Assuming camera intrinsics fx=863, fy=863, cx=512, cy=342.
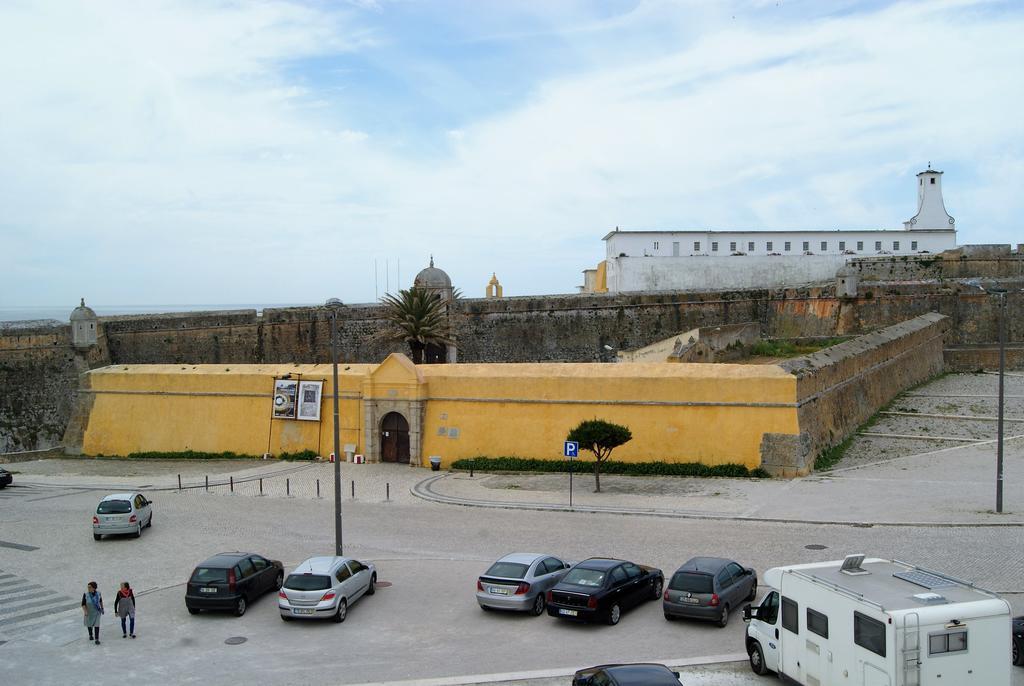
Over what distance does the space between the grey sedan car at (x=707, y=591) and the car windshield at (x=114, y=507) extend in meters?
12.6

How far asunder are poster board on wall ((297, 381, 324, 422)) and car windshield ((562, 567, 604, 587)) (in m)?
17.1

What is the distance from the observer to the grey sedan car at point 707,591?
12.9m

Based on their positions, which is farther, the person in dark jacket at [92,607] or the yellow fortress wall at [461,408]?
the yellow fortress wall at [461,408]

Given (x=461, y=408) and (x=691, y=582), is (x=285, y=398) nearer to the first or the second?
(x=461, y=408)

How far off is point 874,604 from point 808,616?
1299 mm

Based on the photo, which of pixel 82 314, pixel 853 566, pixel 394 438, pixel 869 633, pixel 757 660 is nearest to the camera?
pixel 869 633

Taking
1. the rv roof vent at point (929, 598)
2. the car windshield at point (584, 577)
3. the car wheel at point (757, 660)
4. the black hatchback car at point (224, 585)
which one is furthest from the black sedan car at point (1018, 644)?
the black hatchback car at point (224, 585)

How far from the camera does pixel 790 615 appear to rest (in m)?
10.6

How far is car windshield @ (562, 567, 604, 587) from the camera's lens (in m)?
13.4

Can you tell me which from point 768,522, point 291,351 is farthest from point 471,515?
point 291,351

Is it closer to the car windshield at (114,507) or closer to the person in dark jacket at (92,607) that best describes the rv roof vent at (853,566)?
the person in dark jacket at (92,607)

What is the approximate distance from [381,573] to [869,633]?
32.2 feet

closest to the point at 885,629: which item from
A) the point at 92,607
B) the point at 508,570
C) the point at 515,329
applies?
the point at 508,570

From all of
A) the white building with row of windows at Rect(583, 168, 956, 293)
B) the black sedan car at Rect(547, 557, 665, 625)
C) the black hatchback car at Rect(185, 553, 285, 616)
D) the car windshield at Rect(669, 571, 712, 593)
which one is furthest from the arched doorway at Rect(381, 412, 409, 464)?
the white building with row of windows at Rect(583, 168, 956, 293)
